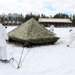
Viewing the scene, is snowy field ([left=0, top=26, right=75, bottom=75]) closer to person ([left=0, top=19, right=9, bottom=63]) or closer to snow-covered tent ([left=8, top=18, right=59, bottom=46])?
person ([left=0, top=19, right=9, bottom=63])

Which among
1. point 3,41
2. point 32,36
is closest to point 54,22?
point 32,36

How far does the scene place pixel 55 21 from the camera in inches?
2117

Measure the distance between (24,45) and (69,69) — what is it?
3.77 metres

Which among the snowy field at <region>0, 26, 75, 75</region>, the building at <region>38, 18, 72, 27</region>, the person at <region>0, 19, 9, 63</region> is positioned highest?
the person at <region>0, 19, 9, 63</region>

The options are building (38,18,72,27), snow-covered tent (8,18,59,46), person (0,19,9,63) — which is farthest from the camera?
building (38,18,72,27)

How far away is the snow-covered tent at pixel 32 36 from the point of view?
8.60m

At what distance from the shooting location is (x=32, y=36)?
880cm

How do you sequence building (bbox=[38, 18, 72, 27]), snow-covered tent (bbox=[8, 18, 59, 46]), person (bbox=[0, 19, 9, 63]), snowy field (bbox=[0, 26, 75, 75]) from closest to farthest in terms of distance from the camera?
1. snowy field (bbox=[0, 26, 75, 75])
2. person (bbox=[0, 19, 9, 63])
3. snow-covered tent (bbox=[8, 18, 59, 46])
4. building (bbox=[38, 18, 72, 27])

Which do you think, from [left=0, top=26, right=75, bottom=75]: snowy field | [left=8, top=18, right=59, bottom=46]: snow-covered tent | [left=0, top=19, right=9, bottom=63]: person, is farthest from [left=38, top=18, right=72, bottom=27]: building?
[left=0, top=19, right=9, bottom=63]: person

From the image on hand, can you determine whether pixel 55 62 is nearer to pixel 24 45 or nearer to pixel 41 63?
pixel 41 63

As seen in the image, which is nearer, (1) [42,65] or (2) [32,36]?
(1) [42,65]

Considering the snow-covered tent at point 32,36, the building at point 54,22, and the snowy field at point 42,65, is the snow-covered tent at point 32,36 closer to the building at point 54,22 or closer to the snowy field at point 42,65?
the snowy field at point 42,65

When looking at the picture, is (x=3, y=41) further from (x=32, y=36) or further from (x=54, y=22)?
(x=54, y=22)

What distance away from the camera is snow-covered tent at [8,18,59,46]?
8.60 m
